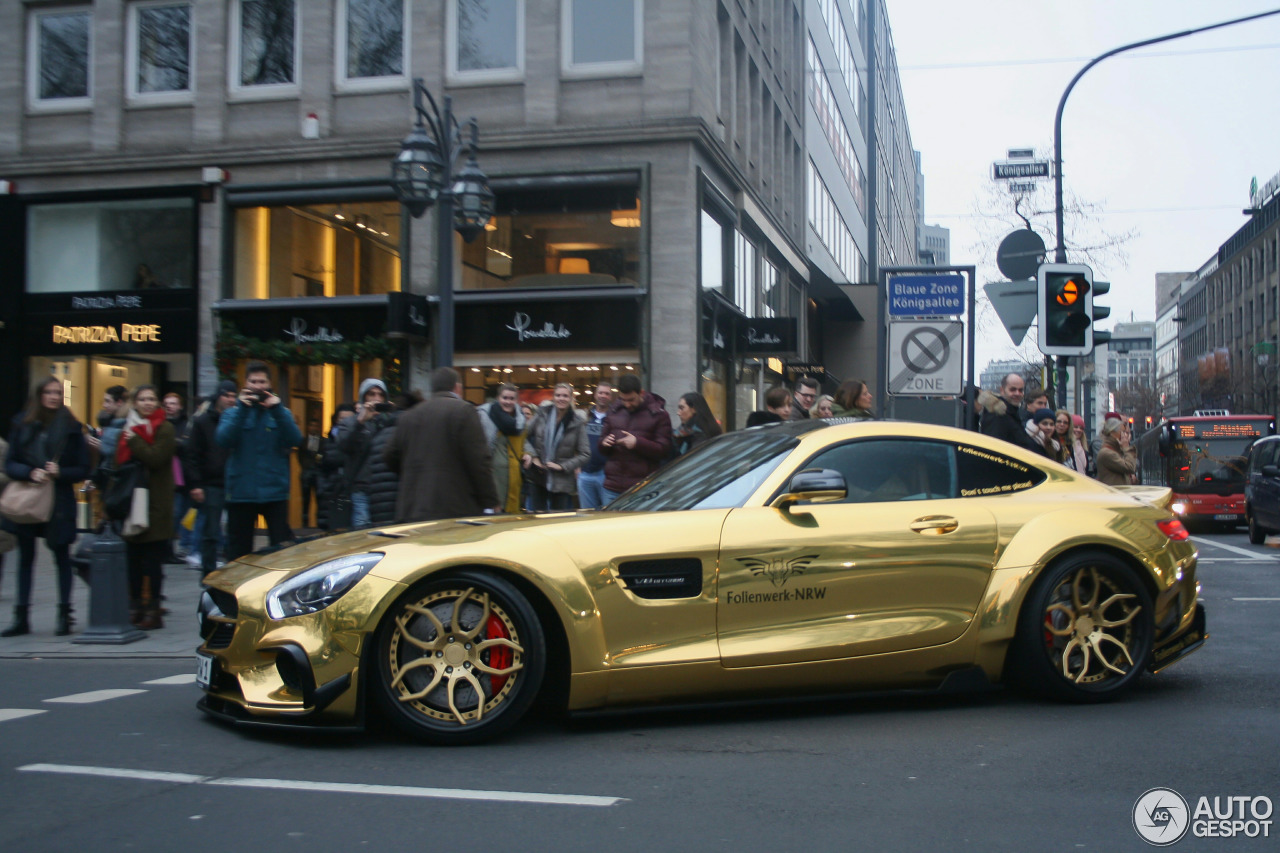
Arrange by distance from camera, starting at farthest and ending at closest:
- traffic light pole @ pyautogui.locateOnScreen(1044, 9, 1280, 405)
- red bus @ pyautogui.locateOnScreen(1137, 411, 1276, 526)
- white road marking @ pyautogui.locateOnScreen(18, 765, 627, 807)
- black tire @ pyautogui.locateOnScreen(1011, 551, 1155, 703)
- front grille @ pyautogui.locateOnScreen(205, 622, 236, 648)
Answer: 1. red bus @ pyautogui.locateOnScreen(1137, 411, 1276, 526)
2. traffic light pole @ pyautogui.locateOnScreen(1044, 9, 1280, 405)
3. black tire @ pyautogui.locateOnScreen(1011, 551, 1155, 703)
4. front grille @ pyautogui.locateOnScreen(205, 622, 236, 648)
5. white road marking @ pyautogui.locateOnScreen(18, 765, 627, 807)

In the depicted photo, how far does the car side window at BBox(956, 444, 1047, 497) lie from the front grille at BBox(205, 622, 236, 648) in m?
3.39

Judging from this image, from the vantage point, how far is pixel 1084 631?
569 cm

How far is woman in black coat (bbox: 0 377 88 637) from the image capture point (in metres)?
8.68

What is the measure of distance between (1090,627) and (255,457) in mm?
5853

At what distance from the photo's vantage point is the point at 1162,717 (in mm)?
5414

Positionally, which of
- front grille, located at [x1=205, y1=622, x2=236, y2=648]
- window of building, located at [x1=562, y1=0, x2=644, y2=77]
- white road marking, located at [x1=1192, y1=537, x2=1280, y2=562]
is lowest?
white road marking, located at [x1=1192, y1=537, x2=1280, y2=562]

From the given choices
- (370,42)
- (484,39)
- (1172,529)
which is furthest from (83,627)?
(370,42)

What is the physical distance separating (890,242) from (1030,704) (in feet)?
196

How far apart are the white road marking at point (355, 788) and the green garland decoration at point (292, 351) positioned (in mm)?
13811

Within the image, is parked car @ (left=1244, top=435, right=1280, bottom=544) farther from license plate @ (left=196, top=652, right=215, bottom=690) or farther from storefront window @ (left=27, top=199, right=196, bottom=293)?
license plate @ (left=196, top=652, right=215, bottom=690)

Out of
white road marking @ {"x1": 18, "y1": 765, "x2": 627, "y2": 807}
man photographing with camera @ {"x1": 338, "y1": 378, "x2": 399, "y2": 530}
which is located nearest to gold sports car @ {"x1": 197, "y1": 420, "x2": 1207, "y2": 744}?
white road marking @ {"x1": 18, "y1": 765, "x2": 627, "y2": 807}

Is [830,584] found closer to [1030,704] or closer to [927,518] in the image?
[927,518]

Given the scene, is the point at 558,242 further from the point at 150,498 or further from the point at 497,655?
the point at 497,655

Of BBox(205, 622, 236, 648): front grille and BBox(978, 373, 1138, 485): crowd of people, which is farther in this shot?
BBox(978, 373, 1138, 485): crowd of people
